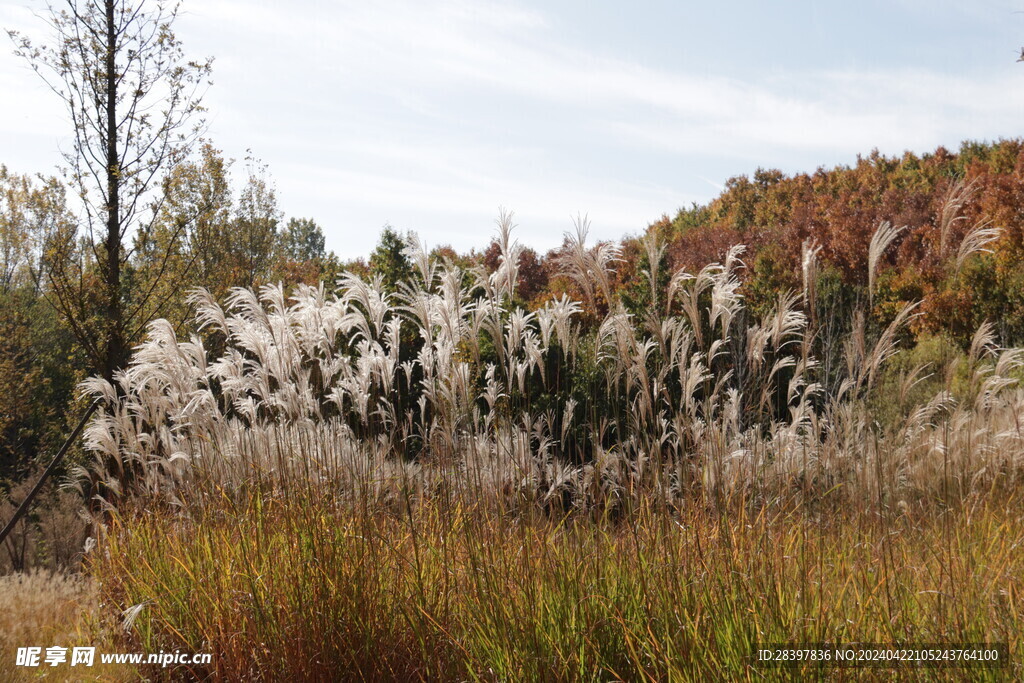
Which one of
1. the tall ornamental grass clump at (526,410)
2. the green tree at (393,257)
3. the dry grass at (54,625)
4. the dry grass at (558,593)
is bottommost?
the dry grass at (54,625)

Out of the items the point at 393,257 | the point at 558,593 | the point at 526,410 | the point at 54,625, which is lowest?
the point at 54,625

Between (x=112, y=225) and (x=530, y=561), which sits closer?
(x=530, y=561)

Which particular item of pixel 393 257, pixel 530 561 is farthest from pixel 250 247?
pixel 530 561

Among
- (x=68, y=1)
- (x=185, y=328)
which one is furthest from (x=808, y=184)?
(x=68, y=1)

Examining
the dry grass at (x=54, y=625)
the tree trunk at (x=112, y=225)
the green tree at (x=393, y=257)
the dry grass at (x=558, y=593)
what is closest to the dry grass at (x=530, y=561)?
the dry grass at (x=558, y=593)

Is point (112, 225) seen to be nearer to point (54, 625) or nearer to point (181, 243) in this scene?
point (181, 243)

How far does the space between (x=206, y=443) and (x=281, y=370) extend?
108 cm

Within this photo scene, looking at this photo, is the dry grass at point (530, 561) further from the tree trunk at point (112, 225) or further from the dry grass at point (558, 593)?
the tree trunk at point (112, 225)

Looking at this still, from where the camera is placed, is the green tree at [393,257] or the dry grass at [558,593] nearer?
the dry grass at [558,593]

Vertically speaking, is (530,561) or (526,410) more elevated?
(526,410)

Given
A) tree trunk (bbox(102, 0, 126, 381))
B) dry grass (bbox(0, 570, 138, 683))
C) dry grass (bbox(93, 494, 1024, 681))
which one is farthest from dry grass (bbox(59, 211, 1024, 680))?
tree trunk (bbox(102, 0, 126, 381))

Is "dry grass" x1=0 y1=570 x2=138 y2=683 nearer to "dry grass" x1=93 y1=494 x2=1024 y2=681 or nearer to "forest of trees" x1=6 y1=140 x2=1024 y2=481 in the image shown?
"dry grass" x1=93 y1=494 x2=1024 y2=681

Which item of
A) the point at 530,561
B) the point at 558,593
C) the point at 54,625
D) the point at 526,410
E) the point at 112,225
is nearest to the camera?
the point at 558,593

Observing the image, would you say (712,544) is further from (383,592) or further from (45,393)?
(45,393)
